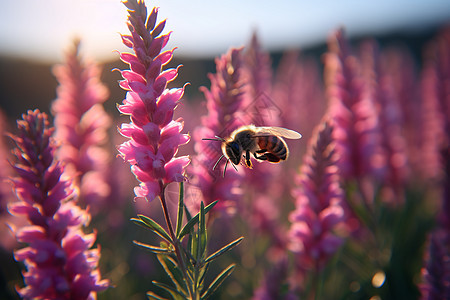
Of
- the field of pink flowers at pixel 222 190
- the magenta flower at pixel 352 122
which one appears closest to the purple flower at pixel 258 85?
the field of pink flowers at pixel 222 190

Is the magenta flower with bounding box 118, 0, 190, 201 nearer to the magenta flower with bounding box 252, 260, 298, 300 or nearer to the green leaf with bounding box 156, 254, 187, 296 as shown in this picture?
the green leaf with bounding box 156, 254, 187, 296

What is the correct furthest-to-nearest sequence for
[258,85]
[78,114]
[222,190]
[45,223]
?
[258,85] < [78,114] < [222,190] < [45,223]

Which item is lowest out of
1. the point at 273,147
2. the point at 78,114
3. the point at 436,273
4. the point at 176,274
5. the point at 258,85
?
the point at 436,273

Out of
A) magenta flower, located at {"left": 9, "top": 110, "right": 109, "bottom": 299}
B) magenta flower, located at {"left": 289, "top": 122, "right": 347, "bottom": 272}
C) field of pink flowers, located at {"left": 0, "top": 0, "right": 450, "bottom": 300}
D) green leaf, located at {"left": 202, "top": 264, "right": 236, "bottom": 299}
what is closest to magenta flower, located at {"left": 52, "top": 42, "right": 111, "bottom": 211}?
field of pink flowers, located at {"left": 0, "top": 0, "right": 450, "bottom": 300}

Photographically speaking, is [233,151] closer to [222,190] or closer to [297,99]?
[222,190]

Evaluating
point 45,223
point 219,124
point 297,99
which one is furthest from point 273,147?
point 297,99

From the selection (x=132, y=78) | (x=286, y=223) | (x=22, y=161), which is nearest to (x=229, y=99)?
(x=132, y=78)
